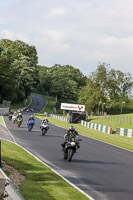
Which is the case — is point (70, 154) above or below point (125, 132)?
below

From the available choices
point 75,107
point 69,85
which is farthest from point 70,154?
point 69,85

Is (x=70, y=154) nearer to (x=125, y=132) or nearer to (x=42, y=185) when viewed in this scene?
(x=42, y=185)

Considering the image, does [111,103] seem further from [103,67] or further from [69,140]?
[69,140]

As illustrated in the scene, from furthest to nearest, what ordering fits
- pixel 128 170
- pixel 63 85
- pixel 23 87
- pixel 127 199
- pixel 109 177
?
pixel 63 85 < pixel 23 87 < pixel 128 170 < pixel 109 177 < pixel 127 199

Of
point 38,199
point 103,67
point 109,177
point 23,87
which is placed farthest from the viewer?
point 23,87

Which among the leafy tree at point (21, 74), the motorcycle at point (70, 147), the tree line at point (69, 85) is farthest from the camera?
the leafy tree at point (21, 74)

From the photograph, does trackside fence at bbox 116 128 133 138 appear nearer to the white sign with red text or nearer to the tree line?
the white sign with red text

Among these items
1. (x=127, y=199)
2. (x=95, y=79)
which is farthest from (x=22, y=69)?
(x=127, y=199)

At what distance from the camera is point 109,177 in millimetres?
12406

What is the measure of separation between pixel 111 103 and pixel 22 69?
95.3 ft

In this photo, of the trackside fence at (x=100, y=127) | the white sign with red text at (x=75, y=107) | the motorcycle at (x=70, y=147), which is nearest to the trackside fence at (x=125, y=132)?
the trackside fence at (x=100, y=127)

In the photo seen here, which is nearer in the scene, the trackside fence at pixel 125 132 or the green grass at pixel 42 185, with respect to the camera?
the green grass at pixel 42 185

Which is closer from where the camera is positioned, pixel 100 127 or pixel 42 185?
pixel 42 185

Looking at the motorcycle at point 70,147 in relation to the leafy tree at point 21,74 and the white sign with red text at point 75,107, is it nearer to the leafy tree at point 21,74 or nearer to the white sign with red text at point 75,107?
the white sign with red text at point 75,107
